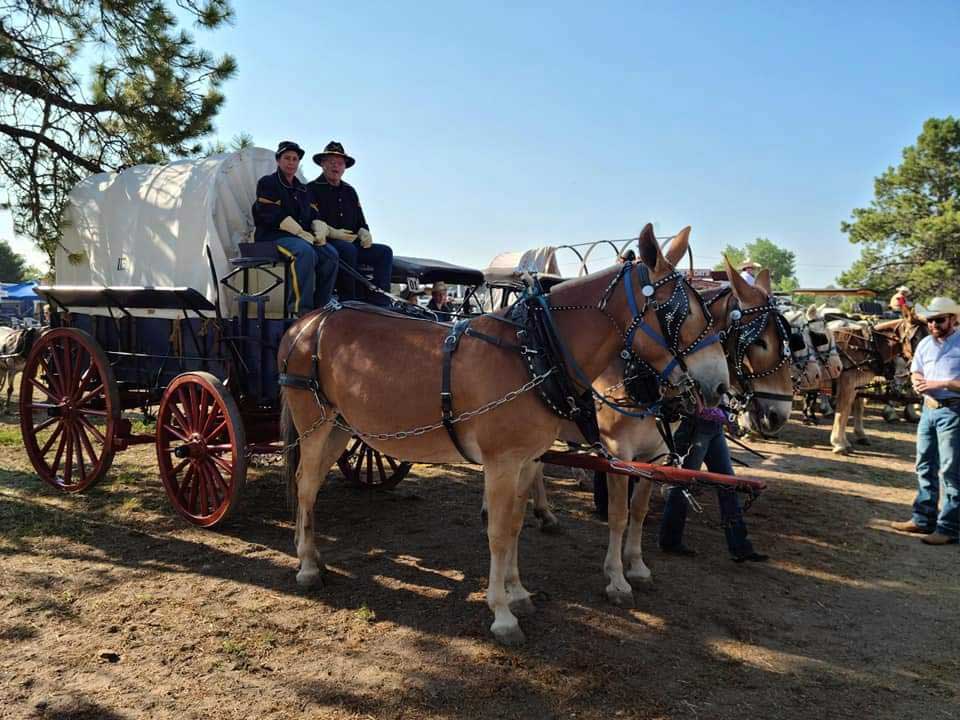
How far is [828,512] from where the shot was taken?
23.1 feet

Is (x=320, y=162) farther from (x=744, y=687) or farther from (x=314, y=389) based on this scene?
(x=744, y=687)

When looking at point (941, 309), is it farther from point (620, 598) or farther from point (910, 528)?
point (620, 598)

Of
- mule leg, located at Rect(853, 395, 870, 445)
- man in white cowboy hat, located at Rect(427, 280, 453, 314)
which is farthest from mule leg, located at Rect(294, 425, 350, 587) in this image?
mule leg, located at Rect(853, 395, 870, 445)

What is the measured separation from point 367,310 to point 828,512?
5.38 m

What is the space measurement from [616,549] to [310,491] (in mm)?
2160

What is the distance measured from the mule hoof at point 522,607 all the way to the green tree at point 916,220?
32.9 meters

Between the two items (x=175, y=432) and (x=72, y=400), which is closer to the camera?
(x=175, y=432)

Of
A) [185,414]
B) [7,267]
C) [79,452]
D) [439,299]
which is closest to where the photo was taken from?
[185,414]

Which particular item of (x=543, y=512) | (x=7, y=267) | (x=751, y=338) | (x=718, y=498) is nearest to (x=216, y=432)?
(x=543, y=512)

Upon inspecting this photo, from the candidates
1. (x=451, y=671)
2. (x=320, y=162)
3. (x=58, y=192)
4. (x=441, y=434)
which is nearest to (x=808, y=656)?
(x=451, y=671)

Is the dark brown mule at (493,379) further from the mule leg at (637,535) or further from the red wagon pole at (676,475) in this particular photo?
the mule leg at (637,535)

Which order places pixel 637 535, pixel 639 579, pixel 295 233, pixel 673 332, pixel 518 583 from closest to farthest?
pixel 673 332
pixel 518 583
pixel 639 579
pixel 637 535
pixel 295 233

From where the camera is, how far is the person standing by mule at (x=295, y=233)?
5203 mm

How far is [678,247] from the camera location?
3.87 metres
